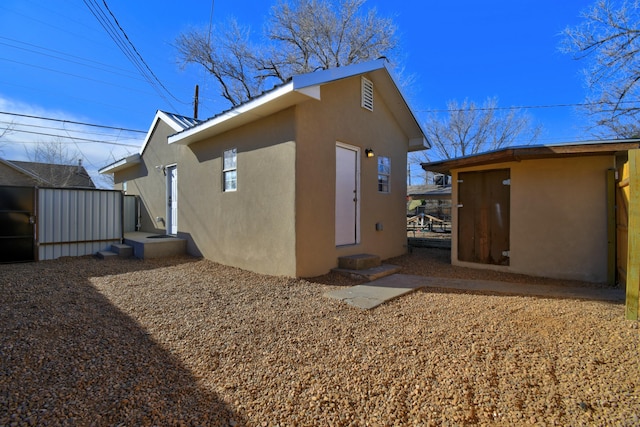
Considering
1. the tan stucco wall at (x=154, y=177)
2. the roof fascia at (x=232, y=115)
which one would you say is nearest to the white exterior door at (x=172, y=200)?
the tan stucco wall at (x=154, y=177)

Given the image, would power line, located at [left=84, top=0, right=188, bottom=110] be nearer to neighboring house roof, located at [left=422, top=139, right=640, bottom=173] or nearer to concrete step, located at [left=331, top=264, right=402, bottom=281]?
concrete step, located at [left=331, top=264, right=402, bottom=281]

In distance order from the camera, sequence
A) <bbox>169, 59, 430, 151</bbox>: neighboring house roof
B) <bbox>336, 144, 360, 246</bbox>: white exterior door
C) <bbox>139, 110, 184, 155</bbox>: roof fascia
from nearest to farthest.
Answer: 1. <bbox>169, 59, 430, 151</bbox>: neighboring house roof
2. <bbox>336, 144, 360, 246</bbox>: white exterior door
3. <bbox>139, 110, 184, 155</bbox>: roof fascia

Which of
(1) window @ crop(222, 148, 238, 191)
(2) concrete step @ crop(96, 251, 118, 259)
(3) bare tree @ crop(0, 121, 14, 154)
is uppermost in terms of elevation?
(3) bare tree @ crop(0, 121, 14, 154)

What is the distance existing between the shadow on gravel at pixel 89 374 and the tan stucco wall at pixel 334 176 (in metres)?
2.88

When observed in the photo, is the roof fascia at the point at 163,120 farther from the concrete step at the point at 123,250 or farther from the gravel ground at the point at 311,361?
the gravel ground at the point at 311,361

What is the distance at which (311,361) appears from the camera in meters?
2.59

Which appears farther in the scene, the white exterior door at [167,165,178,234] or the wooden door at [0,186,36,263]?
the white exterior door at [167,165,178,234]

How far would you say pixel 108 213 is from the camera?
835 centimetres

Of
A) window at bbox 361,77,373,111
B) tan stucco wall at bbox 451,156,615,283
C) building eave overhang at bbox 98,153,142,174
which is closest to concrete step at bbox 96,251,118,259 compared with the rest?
Answer: building eave overhang at bbox 98,153,142,174

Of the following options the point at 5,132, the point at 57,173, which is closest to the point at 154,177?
the point at 5,132

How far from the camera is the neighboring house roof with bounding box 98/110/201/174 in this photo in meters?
8.93

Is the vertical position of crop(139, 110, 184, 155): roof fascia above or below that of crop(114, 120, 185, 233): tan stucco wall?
above

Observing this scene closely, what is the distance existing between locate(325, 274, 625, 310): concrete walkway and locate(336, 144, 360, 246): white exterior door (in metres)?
1.39

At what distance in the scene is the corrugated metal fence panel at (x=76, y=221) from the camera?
7.25 metres
